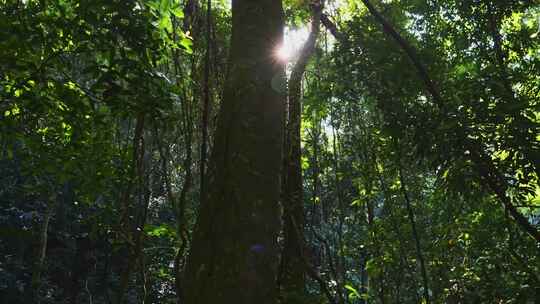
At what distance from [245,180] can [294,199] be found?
6.76 feet

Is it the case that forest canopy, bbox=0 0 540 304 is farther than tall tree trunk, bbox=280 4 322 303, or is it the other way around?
tall tree trunk, bbox=280 4 322 303

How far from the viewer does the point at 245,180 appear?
1.72m

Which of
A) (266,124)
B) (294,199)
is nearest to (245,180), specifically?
(266,124)

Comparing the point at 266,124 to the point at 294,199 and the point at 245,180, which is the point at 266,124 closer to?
the point at 245,180

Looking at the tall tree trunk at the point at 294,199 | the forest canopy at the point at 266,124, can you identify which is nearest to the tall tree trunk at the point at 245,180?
the forest canopy at the point at 266,124

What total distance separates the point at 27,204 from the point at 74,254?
67.0 inches

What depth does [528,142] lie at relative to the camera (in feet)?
9.04

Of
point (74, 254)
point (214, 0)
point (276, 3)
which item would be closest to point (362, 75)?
point (276, 3)

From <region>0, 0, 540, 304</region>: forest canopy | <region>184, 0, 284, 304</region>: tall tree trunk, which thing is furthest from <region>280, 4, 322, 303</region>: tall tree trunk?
<region>184, 0, 284, 304</region>: tall tree trunk

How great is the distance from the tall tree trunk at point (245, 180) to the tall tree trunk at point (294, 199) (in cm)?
129

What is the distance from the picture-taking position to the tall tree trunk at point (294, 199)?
11.2 feet

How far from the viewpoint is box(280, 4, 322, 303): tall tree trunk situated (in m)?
3.42

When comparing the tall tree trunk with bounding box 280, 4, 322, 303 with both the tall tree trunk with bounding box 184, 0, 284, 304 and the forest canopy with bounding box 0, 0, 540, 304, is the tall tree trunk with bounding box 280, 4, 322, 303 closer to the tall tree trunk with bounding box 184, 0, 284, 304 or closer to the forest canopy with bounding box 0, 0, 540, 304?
the forest canopy with bounding box 0, 0, 540, 304

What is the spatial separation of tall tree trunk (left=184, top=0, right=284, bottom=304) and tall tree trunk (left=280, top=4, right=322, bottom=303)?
129 centimetres
